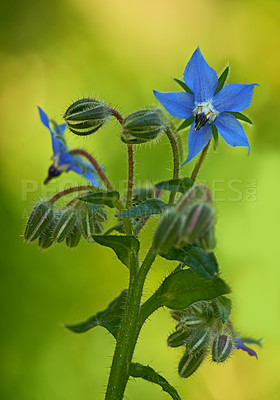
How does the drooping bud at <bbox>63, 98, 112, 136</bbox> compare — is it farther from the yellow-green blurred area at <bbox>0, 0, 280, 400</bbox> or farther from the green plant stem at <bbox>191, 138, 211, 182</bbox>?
the yellow-green blurred area at <bbox>0, 0, 280, 400</bbox>

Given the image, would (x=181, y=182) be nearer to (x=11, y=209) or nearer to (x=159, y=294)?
(x=159, y=294)

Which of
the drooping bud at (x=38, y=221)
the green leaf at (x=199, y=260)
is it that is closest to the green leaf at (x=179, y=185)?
the green leaf at (x=199, y=260)

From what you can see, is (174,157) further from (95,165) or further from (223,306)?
(223,306)

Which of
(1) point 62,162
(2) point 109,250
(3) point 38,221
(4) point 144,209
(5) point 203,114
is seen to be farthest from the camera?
(2) point 109,250

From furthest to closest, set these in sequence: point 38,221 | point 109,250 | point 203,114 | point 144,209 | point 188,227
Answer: point 109,250
point 38,221
point 203,114
point 144,209
point 188,227

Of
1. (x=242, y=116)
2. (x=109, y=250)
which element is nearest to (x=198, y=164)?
(x=242, y=116)
